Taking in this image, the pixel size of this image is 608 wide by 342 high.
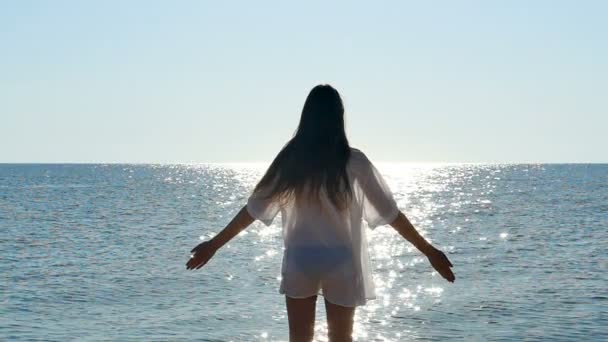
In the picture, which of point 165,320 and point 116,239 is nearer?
point 165,320

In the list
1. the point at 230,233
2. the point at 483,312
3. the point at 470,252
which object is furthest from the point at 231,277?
the point at 230,233

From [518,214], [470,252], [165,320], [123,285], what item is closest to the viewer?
[165,320]

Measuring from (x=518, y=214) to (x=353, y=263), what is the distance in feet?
178

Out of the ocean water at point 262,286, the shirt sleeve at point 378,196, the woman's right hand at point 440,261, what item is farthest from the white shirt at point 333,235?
the ocean water at point 262,286

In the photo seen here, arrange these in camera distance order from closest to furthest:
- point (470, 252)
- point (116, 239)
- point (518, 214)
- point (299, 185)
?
point (299, 185)
point (470, 252)
point (116, 239)
point (518, 214)

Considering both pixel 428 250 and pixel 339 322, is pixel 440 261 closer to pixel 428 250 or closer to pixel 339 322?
pixel 428 250

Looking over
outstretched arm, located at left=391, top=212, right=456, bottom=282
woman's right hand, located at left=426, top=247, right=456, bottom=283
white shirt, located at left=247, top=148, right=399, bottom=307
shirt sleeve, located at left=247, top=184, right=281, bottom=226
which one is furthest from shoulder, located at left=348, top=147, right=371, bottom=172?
woman's right hand, located at left=426, top=247, right=456, bottom=283

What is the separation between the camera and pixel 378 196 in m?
4.86

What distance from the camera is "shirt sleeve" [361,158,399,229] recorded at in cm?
484

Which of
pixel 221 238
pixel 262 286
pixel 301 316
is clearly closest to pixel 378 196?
pixel 301 316

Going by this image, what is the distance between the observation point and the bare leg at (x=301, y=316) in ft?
16.1

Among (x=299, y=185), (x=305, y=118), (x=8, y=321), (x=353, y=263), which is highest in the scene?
(x=305, y=118)

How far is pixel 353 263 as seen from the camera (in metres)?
4.86

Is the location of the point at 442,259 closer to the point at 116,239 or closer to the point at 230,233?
the point at 230,233
